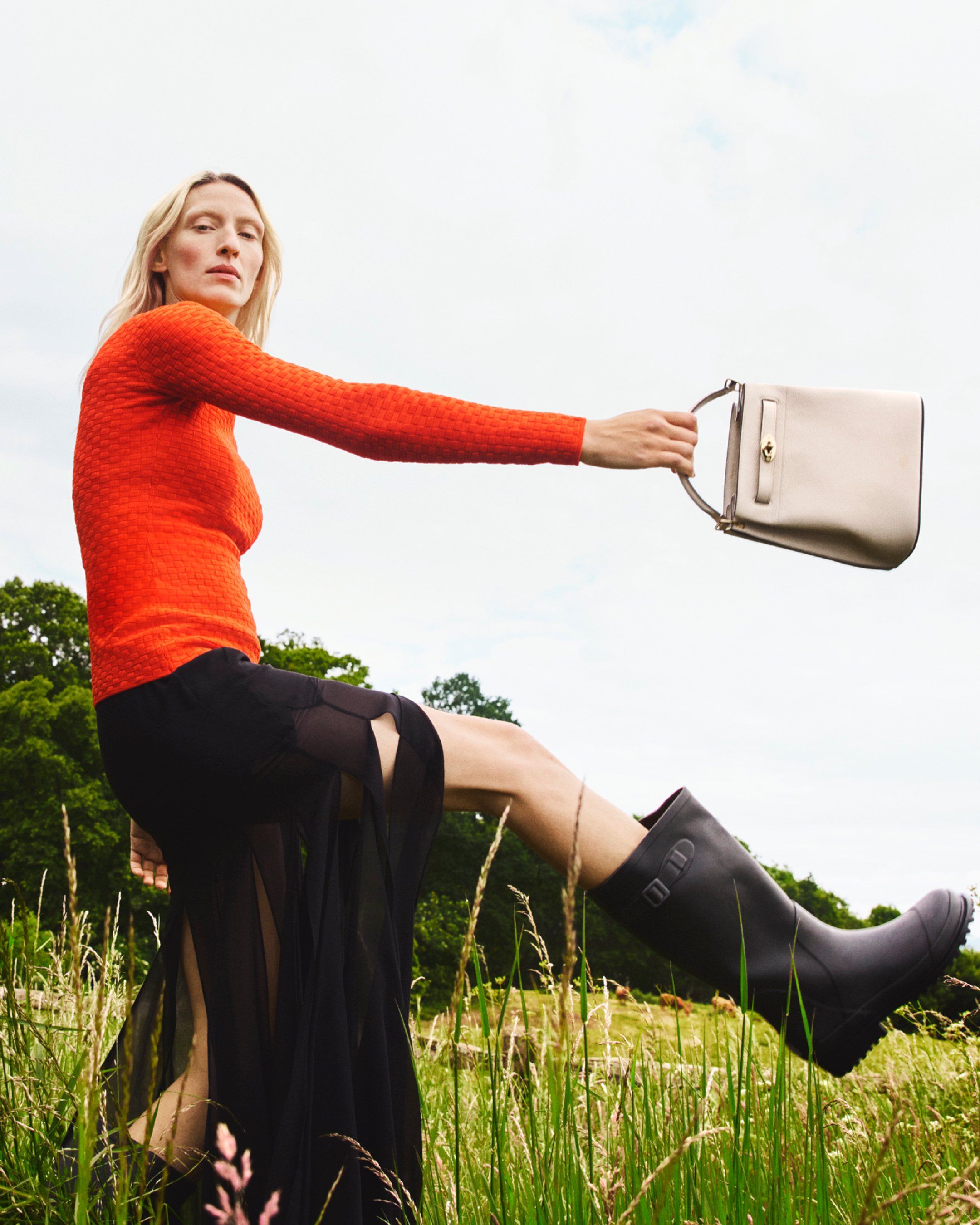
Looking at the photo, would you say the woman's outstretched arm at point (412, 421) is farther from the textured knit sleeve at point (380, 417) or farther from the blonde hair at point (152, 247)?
the blonde hair at point (152, 247)

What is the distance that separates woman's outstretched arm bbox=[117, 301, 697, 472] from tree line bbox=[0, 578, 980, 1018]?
9760 millimetres

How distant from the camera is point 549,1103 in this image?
1.94 meters

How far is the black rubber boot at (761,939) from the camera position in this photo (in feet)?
6.25

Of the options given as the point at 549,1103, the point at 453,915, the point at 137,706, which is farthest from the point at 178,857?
the point at 453,915

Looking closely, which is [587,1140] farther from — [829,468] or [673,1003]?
[673,1003]

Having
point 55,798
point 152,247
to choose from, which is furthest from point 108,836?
point 152,247

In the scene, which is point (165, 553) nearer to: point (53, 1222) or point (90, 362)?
point (90, 362)

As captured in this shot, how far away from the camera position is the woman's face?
236 cm

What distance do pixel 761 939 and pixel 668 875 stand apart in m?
0.26

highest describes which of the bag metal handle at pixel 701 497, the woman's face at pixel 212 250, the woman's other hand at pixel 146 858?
the woman's face at pixel 212 250

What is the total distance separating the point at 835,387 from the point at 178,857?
1795 mm

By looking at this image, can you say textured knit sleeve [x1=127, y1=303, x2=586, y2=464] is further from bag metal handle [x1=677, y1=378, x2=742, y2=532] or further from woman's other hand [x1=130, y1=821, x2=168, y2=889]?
woman's other hand [x1=130, y1=821, x2=168, y2=889]

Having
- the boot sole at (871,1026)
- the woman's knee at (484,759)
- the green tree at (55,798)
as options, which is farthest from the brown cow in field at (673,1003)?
the green tree at (55,798)

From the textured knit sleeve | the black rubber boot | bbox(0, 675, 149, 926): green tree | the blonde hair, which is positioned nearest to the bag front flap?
the textured knit sleeve
